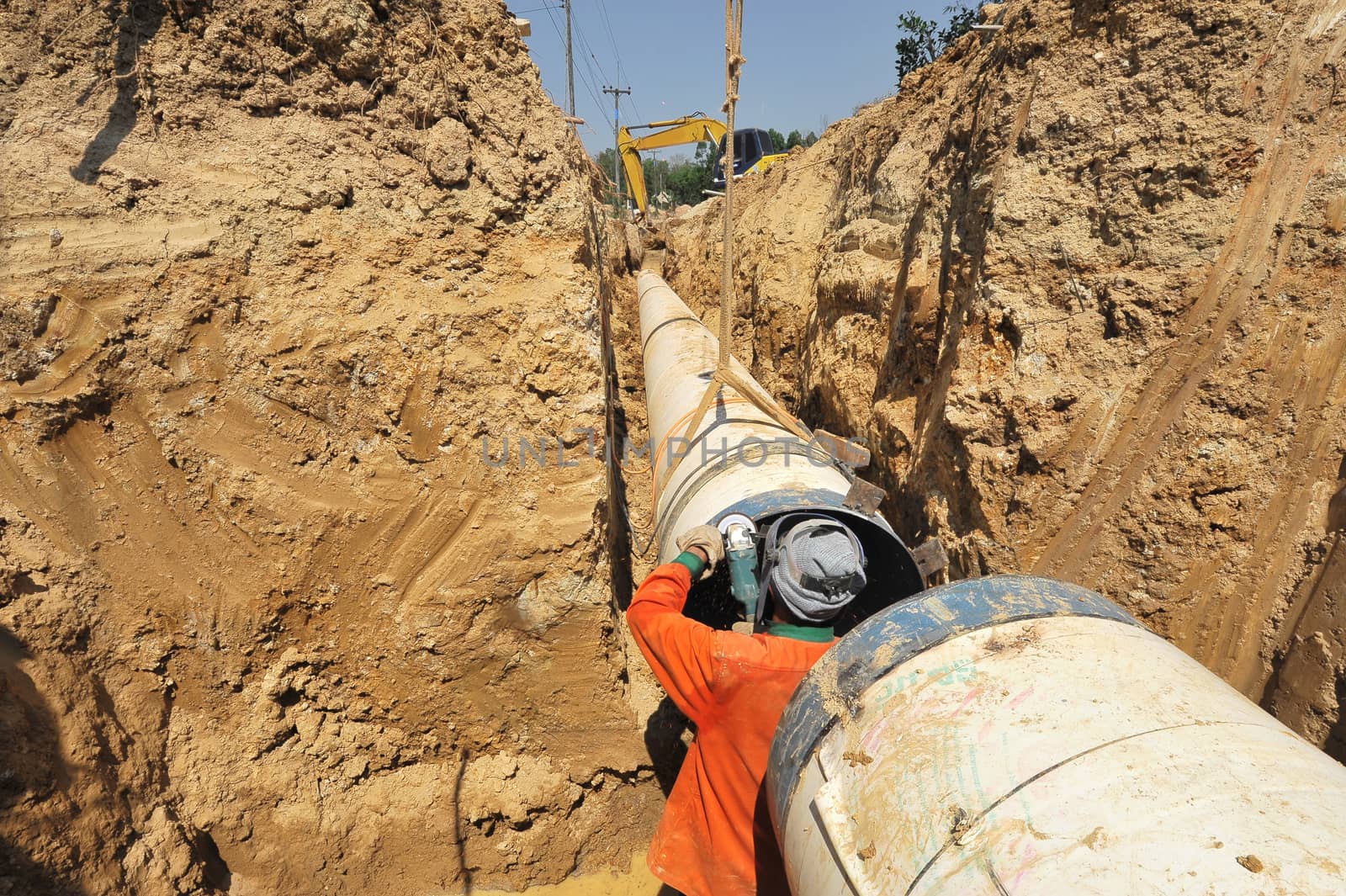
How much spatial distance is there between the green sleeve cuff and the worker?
0.02 m

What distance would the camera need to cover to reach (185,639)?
9.23ft

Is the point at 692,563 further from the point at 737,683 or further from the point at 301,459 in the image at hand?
the point at 301,459

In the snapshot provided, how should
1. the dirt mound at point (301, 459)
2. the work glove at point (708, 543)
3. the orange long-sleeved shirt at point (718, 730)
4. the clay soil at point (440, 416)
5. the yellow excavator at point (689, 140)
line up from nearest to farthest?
the orange long-sleeved shirt at point (718, 730)
the work glove at point (708, 543)
the clay soil at point (440, 416)
the dirt mound at point (301, 459)
the yellow excavator at point (689, 140)

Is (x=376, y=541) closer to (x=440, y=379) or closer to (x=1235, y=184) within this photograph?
(x=440, y=379)

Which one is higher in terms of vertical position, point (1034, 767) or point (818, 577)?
point (818, 577)

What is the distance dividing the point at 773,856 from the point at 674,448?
2.45m


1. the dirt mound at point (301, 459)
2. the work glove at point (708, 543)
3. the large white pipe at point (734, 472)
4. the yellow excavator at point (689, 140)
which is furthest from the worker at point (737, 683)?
the yellow excavator at point (689, 140)

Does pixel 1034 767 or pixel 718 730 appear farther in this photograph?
pixel 718 730

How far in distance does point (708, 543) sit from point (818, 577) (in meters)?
0.55

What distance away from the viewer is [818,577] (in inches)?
75.4

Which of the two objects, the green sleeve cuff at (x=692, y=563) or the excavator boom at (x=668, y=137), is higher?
the excavator boom at (x=668, y=137)

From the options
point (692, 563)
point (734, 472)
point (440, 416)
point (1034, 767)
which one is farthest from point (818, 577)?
point (440, 416)

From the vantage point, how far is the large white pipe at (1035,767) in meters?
1.11

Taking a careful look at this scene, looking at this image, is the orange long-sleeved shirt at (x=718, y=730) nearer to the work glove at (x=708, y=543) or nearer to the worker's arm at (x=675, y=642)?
the worker's arm at (x=675, y=642)
